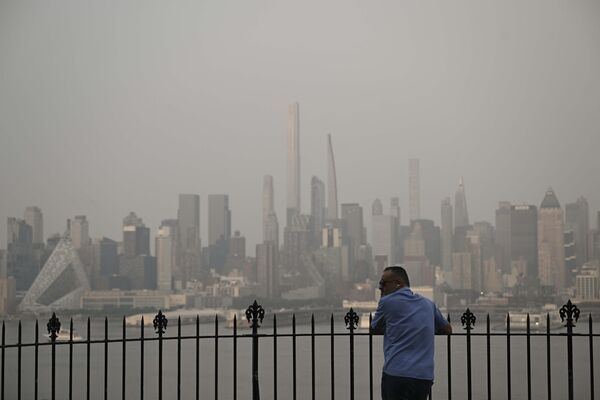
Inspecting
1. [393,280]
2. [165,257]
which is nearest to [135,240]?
[165,257]

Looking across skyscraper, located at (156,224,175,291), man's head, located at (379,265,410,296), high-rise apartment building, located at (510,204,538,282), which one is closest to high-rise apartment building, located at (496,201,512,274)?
high-rise apartment building, located at (510,204,538,282)

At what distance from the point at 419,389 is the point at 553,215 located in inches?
2785

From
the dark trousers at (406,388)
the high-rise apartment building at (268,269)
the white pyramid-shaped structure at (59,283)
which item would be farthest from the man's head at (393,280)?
the high-rise apartment building at (268,269)

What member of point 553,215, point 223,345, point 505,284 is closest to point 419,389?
point 223,345

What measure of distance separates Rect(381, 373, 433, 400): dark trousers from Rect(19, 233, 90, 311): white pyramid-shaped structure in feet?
207

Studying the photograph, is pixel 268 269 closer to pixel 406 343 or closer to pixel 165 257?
pixel 165 257

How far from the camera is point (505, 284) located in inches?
2672

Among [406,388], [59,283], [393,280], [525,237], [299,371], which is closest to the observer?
[406,388]

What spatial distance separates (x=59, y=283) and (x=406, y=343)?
67.0 m

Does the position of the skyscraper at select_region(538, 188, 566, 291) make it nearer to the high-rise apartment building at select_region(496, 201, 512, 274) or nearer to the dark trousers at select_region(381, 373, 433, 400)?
the high-rise apartment building at select_region(496, 201, 512, 274)

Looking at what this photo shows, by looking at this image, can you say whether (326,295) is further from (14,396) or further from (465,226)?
(14,396)

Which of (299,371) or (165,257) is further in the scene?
(165,257)

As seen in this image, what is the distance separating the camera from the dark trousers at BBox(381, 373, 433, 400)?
3801 millimetres

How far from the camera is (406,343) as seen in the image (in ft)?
12.5
